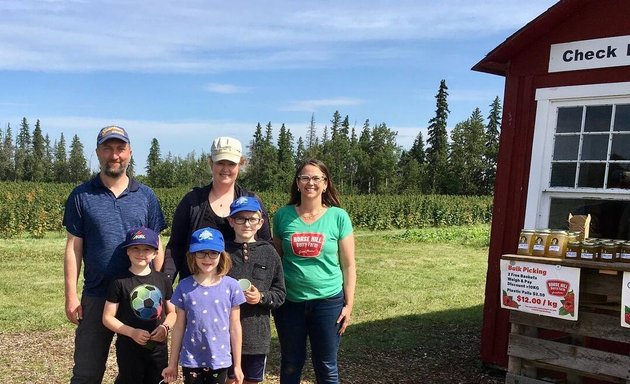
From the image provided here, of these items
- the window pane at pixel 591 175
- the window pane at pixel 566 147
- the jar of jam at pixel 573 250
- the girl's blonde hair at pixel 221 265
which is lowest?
the girl's blonde hair at pixel 221 265

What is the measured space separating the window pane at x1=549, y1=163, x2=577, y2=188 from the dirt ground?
1979mm

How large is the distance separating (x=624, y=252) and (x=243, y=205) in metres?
2.78

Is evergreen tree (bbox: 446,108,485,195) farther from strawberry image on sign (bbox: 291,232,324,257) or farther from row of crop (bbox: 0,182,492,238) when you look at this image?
strawberry image on sign (bbox: 291,232,324,257)

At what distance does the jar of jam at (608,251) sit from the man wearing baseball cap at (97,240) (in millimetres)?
3150

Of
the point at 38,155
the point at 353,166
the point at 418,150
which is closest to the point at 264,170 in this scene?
the point at 353,166

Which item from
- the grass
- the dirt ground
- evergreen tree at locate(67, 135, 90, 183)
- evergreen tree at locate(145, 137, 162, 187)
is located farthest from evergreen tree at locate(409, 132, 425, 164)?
the dirt ground

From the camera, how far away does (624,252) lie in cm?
400

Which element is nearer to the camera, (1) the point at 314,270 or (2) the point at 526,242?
(1) the point at 314,270

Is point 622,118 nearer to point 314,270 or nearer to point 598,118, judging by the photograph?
point 598,118

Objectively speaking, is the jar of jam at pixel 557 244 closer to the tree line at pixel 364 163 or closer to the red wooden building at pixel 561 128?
the red wooden building at pixel 561 128

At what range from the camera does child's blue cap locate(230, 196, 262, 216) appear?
3.23 m

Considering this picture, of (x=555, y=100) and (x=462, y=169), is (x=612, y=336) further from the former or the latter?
(x=462, y=169)

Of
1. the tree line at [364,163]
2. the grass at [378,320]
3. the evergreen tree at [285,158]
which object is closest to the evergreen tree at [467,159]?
the tree line at [364,163]

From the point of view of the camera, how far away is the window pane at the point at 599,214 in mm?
4703
